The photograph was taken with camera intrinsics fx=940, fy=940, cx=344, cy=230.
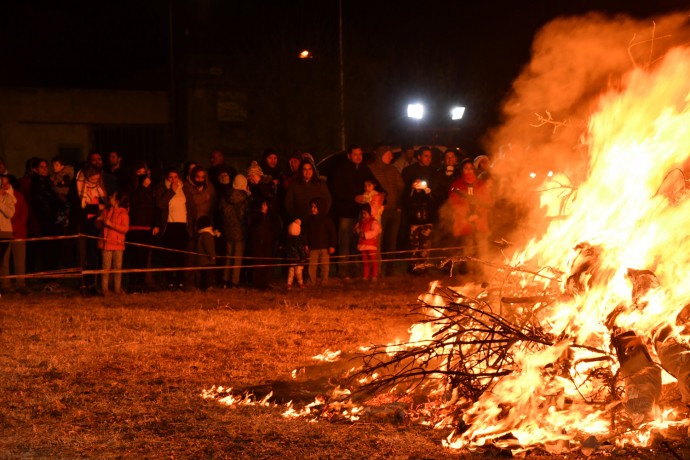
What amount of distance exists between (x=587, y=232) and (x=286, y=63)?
27.9m

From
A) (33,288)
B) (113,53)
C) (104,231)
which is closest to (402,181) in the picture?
(104,231)

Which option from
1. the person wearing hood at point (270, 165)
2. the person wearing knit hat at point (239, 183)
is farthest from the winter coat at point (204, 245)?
the person wearing hood at point (270, 165)

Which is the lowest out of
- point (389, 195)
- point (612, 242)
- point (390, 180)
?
point (612, 242)

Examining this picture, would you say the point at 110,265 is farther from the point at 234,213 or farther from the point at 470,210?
the point at 470,210

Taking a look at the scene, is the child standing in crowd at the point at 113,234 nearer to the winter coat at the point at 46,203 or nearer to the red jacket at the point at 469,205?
the winter coat at the point at 46,203

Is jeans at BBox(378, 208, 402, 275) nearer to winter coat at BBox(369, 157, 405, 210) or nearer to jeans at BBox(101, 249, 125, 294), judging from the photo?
winter coat at BBox(369, 157, 405, 210)

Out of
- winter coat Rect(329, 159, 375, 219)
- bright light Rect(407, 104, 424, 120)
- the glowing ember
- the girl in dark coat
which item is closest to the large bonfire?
the glowing ember

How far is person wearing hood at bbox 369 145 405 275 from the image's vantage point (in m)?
15.5

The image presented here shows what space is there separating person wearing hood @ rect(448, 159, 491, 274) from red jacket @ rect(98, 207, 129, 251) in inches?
204

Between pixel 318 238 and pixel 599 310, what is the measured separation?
25.6ft

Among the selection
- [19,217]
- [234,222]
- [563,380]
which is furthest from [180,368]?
[19,217]

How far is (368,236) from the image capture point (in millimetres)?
14609

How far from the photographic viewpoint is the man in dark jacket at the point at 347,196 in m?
15.0

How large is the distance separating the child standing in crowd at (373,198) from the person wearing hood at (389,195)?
57 centimetres
